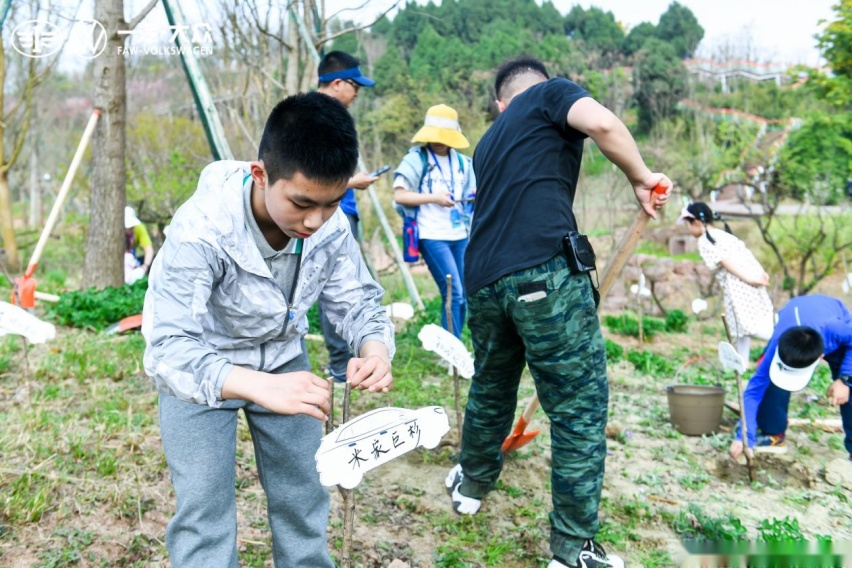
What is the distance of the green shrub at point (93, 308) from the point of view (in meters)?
6.19

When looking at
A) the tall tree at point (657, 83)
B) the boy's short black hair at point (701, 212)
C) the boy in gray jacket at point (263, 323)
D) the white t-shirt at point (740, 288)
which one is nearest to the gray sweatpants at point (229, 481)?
the boy in gray jacket at point (263, 323)

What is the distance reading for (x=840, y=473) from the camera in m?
3.77

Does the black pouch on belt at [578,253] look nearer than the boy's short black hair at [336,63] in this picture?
Yes

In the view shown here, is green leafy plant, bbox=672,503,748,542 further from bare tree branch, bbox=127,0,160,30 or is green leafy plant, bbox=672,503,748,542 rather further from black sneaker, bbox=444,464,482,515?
bare tree branch, bbox=127,0,160,30

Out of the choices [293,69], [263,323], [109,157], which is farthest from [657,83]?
[263,323]

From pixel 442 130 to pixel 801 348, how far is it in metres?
2.52

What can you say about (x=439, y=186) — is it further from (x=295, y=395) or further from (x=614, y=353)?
(x=295, y=395)

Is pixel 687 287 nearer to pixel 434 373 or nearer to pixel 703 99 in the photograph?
pixel 434 373

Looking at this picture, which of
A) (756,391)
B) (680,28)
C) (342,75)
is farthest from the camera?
(680,28)

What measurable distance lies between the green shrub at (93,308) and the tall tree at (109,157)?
648 millimetres

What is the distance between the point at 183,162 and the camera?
37.6 feet

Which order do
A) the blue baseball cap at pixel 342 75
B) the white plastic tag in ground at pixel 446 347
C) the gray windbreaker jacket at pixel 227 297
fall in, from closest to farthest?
the gray windbreaker jacket at pixel 227 297, the white plastic tag in ground at pixel 446 347, the blue baseball cap at pixel 342 75

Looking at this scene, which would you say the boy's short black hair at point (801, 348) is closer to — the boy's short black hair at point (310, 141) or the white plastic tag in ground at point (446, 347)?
the white plastic tag in ground at point (446, 347)

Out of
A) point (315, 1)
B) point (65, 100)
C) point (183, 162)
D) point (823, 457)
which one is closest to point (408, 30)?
point (65, 100)
